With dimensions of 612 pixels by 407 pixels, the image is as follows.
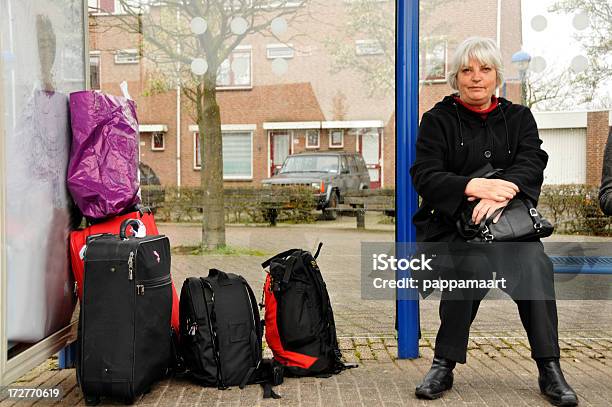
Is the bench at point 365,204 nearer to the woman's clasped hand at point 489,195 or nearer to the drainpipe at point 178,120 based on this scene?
the drainpipe at point 178,120

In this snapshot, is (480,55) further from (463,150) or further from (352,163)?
(352,163)

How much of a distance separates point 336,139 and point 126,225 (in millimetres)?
1491

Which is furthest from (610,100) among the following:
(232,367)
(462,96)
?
(232,367)

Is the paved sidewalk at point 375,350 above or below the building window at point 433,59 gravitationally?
below

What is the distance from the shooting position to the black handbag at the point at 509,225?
3.24 meters

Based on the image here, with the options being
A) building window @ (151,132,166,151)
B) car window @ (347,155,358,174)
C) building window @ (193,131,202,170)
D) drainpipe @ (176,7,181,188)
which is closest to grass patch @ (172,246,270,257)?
drainpipe @ (176,7,181,188)

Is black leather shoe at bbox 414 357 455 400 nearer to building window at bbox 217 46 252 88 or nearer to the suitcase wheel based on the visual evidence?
the suitcase wheel

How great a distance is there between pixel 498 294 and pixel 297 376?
1.16 meters

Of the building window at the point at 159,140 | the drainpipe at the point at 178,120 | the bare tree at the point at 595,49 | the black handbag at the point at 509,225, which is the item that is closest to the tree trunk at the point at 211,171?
the drainpipe at the point at 178,120

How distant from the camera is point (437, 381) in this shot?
11.1 feet

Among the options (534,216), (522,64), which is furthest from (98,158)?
(522,64)

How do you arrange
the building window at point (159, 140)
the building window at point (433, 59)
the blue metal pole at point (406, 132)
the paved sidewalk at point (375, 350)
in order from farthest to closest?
1. the building window at point (159, 140)
2. the building window at point (433, 59)
3. the blue metal pole at point (406, 132)
4. the paved sidewalk at point (375, 350)

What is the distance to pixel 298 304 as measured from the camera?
12.0 feet

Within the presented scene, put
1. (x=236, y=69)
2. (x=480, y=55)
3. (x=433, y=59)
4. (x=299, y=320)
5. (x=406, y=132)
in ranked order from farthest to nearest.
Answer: (x=236, y=69)
(x=433, y=59)
(x=406, y=132)
(x=299, y=320)
(x=480, y=55)
